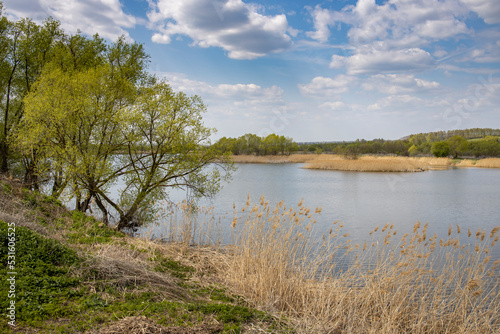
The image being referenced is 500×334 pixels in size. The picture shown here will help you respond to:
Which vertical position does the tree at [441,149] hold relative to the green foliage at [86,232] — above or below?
above

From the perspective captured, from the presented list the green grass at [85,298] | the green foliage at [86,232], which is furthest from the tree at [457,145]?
the green grass at [85,298]

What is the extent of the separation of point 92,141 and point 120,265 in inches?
325

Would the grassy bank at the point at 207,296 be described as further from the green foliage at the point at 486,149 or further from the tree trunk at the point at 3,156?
the green foliage at the point at 486,149

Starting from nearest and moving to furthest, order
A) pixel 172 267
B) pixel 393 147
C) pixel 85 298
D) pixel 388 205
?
pixel 85 298 → pixel 172 267 → pixel 388 205 → pixel 393 147

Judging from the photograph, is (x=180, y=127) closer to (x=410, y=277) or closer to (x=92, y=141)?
(x=92, y=141)

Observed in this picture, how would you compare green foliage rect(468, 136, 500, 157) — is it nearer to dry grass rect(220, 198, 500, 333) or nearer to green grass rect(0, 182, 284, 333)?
dry grass rect(220, 198, 500, 333)

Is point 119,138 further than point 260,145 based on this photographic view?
No

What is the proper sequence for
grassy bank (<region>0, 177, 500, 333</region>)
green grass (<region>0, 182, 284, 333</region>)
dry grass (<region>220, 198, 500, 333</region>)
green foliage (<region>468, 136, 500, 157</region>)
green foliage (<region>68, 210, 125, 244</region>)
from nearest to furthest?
1. green grass (<region>0, 182, 284, 333</region>)
2. grassy bank (<region>0, 177, 500, 333</region>)
3. dry grass (<region>220, 198, 500, 333</region>)
4. green foliage (<region>68, 210, 125, 244</region>)
5. green foliage (<region>468, 136, 500, 157</region>)

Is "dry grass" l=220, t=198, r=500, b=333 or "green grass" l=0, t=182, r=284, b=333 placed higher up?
"green grass" l=0, t=182, r=284, b=333

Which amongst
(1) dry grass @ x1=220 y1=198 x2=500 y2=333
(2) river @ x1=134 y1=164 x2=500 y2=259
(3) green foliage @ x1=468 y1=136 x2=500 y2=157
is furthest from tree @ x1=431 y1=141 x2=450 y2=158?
(1) dry grass @ x1=220 y1=198 x2=500 y2=333

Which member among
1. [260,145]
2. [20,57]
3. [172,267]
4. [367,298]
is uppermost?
[20,57]

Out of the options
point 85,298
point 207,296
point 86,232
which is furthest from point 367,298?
point 86,232

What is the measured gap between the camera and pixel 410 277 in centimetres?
571

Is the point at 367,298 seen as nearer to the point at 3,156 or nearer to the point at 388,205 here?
the point at 388,205
